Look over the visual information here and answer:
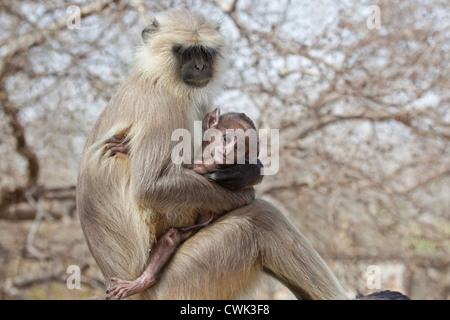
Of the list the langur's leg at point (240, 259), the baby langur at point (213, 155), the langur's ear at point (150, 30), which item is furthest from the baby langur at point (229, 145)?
the langur's ear at point (150, 30)

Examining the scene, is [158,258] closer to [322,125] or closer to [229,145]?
[229,145]

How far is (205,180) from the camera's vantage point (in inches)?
136

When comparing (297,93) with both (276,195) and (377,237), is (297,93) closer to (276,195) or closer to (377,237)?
(276,195)

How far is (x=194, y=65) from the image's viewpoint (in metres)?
3.82

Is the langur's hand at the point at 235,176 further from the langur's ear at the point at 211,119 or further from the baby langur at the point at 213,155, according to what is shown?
the langur's ear at the point at 211,119

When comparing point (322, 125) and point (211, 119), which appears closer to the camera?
point (211, 119)

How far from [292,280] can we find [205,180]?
94 cm

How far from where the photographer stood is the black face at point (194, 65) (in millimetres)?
3768

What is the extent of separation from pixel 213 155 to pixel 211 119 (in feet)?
1.00

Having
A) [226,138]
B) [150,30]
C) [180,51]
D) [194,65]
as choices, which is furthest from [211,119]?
[150,30]

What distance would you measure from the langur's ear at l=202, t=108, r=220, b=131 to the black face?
0.26 metres

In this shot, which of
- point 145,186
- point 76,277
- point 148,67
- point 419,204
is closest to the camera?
point 145,186

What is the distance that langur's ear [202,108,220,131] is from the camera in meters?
3.63

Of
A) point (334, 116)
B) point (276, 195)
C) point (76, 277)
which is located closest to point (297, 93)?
point (334, 116)
